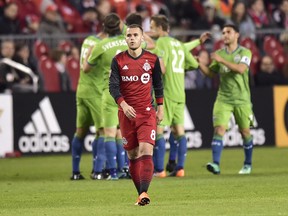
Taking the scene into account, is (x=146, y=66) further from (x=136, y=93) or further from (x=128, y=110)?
(x=128, y=110)

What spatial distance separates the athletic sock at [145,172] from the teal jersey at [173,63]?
197 inches

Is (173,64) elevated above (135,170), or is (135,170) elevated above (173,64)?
(173,64)

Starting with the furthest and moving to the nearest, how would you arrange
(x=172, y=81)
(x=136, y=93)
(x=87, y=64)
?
(x=172, y=81), (x=87, y=64), (x=136, y=93)

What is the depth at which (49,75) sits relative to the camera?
25.8 meters

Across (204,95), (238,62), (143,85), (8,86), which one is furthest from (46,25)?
(143,85)

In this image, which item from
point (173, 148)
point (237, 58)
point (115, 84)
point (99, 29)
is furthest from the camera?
point (99, 29)

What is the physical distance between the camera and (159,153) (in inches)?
713

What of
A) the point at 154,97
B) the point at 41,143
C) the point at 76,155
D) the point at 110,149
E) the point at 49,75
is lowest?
the point at 41,143

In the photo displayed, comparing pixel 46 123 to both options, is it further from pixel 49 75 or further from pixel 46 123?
pixel 49 75

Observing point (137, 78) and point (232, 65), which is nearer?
point (137, 78)

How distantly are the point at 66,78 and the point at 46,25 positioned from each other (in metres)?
1.82

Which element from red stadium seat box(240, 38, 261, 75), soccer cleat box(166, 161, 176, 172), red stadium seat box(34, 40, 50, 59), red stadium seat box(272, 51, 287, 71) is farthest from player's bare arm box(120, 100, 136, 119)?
red stadium seat box(272, 51, 287, 71)

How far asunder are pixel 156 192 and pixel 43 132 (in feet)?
28.5

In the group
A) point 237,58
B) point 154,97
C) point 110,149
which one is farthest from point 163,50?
point 154,97
